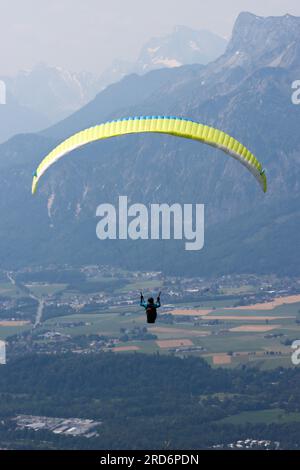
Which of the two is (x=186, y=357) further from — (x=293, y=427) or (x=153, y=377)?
(x=293, y=427)

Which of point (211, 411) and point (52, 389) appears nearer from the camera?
point (211, 411)

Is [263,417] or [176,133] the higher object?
[263,417]

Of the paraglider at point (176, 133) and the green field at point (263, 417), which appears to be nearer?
the paraglider at point (176, 133)

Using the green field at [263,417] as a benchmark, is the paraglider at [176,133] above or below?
below

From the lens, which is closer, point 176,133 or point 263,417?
point 176,133

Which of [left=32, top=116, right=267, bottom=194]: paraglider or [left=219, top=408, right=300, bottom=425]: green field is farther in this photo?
[left=219, top=408, right=300, bottom=425]: green field

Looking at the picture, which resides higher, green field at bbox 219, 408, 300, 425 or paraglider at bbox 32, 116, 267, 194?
green field at bbox 219, 408, 300, 425
